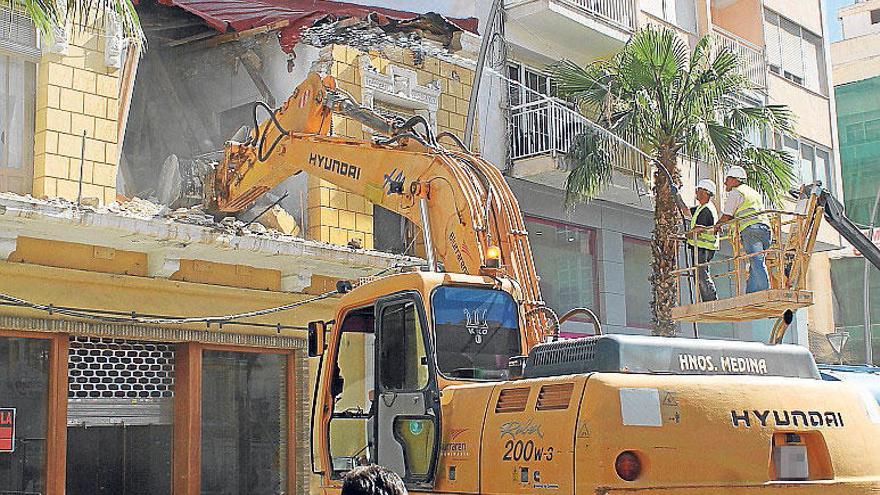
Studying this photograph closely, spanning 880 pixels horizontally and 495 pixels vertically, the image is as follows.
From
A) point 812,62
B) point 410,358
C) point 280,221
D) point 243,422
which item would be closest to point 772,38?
point 812,62

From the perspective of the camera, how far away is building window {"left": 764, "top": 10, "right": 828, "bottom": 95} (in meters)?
26.8

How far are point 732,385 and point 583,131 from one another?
12490 mm

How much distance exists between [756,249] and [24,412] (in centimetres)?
791

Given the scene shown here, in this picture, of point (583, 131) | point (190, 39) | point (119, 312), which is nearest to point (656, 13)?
point (583, 131)

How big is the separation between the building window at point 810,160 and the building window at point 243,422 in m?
15.1

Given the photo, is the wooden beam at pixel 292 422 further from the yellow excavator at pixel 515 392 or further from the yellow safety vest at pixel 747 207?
the yellow safety vest at pixel 747 207

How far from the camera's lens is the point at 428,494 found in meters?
7.94

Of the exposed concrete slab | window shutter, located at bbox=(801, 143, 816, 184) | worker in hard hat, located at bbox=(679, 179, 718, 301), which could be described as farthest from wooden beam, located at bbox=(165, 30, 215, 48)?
window shutter, located at bbox=(801, 143, 816, 184)

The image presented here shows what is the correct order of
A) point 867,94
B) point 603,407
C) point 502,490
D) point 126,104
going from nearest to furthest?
point 603,407 < point 502,490 < point 126,104 < point 867,94

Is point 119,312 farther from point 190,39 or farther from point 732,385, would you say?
point 732,385

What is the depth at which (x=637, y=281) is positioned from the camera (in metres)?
22.0

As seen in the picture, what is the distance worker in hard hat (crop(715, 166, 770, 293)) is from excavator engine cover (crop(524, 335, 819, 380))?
3.35 meters

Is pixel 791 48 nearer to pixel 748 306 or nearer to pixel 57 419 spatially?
pixel 748 306

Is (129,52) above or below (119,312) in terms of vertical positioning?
above
